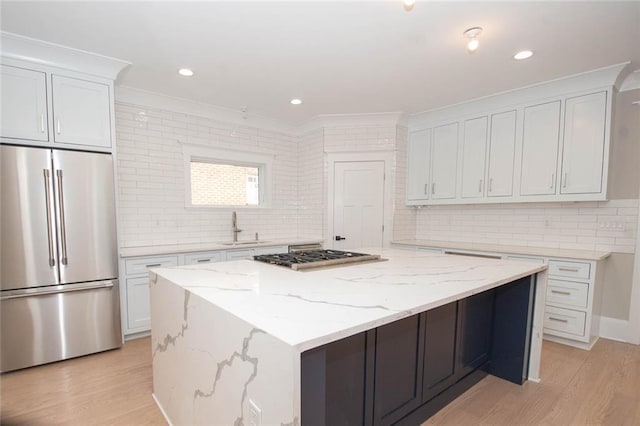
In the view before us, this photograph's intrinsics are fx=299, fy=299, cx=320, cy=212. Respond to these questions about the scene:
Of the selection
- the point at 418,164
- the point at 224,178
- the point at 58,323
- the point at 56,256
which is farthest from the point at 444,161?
the point at 58,323

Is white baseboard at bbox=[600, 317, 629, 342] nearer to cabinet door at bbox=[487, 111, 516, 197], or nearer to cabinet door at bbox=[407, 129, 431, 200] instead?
cabinet door at bbox=[487, 111, 516, 197]

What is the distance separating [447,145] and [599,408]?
293cm

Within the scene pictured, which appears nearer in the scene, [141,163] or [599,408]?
[599,408]

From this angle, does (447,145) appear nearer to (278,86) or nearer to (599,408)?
(278,86)

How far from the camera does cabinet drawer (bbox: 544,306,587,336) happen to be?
2787 millimetres

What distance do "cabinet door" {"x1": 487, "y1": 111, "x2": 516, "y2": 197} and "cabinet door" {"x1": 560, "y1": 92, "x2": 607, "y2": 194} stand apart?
0.48 meters

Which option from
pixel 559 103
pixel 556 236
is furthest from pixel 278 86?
pixel 556 236

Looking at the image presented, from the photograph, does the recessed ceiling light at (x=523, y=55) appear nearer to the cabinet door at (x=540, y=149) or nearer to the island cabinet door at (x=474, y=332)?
the cabinet door at (x=540, y=149)

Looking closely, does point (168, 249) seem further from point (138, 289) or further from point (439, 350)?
point (439, 350)

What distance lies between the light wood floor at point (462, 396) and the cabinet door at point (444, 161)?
6.86ft

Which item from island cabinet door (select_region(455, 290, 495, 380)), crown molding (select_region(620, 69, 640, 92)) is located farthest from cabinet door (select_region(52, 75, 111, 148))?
crown molding (select_region(620, 69, 640, 92))

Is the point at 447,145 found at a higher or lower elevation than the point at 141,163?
higher

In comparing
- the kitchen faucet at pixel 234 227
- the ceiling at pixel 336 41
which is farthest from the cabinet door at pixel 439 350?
the kitchen faucet at pixel 234 227

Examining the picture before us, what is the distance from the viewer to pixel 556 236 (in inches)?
130
